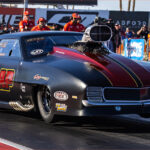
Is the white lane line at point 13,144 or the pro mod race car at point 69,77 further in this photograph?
the pro mod race car at point 69,77

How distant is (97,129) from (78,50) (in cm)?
124

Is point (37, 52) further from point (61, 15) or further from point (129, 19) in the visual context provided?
point (61, 15)

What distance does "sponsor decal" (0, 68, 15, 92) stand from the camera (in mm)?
7754

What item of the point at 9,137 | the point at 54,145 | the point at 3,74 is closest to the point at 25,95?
the point at 3,74

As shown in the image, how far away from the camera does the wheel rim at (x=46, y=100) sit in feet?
23.3

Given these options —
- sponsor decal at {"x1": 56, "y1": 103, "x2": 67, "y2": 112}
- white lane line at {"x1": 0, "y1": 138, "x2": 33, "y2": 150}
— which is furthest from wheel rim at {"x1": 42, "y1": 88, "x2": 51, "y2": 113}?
white lane line at {"x1": 0, "y1": 138, "x2": 33, "y2": 150}

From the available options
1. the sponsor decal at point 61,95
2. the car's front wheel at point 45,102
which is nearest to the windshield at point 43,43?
the car's front wheel at point 45,102

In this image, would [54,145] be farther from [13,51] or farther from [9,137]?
[13,51]

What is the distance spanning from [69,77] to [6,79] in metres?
1.53

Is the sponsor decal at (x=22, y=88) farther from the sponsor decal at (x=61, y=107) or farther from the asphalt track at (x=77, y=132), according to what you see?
the sponsor decal at (x=61, y=107)

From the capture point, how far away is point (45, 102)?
7.21m

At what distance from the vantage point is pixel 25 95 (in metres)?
7.44

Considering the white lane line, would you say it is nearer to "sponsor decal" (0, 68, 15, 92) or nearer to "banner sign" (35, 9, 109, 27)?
"sponsor decal" (0, 68, 15, 92)

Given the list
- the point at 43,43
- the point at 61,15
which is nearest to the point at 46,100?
the point at 43,43
